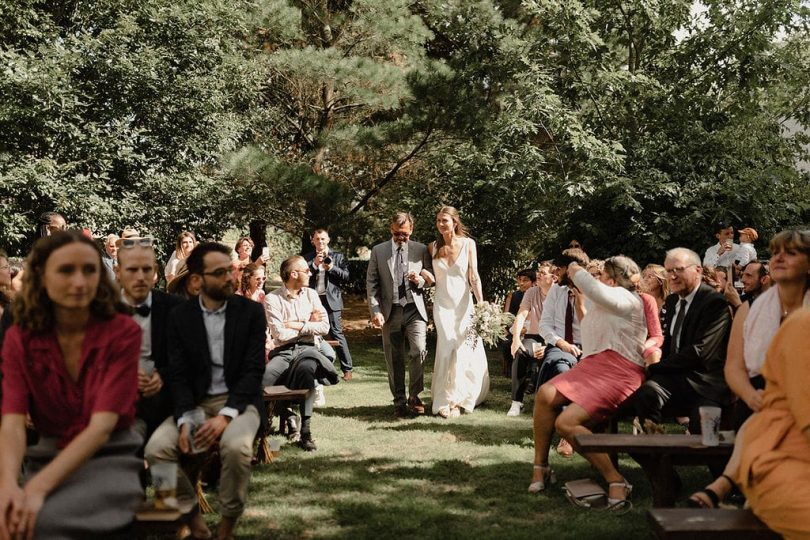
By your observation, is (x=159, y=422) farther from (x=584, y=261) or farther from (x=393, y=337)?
(x=393, y=337)

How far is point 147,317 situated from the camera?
4488 mm

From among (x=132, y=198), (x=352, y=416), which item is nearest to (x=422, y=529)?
(x=352, y=416)

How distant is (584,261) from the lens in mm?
5406

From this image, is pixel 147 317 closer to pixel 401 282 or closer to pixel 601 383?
pixel 601 383

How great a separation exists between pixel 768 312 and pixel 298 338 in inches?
166

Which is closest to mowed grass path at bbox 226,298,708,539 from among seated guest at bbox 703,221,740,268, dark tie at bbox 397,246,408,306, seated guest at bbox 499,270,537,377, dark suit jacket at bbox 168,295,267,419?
dark suit jacket at bbox 168,295,267,419

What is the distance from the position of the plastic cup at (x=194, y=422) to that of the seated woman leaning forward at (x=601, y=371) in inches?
93.5

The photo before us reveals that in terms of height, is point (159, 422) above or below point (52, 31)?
below

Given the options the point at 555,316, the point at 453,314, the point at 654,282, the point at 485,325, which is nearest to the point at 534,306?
the point at 485,325

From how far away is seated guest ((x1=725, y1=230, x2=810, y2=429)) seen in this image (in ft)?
13.2

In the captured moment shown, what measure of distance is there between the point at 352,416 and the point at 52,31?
10.3 metres

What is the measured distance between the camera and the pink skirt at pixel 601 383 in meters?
5.18

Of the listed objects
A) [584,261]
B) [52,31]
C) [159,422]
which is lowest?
[159,422]

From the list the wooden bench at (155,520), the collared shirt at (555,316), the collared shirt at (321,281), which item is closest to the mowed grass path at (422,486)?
the collared shirt at (555,316)
